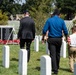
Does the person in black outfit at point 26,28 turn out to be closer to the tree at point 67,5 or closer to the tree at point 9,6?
the tree at point 9,6

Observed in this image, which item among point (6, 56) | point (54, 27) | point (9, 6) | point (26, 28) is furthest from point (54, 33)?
point (9, 6)

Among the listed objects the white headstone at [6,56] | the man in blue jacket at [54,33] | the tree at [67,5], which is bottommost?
the white headstone at [6,56]

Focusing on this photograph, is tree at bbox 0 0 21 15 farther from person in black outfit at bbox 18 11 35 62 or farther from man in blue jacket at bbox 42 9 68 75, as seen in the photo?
man in blue jacket at bbox 42 9 68 75

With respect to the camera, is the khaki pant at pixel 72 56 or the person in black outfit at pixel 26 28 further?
the person in black outfit at pixel 26 28

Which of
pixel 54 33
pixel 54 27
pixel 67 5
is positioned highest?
pixel 67 5

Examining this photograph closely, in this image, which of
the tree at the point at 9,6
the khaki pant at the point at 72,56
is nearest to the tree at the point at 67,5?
the tree at the point at 9,6

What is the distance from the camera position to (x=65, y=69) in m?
12.8

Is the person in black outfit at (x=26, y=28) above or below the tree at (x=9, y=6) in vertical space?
below

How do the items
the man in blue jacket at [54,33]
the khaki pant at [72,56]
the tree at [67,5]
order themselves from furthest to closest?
the tree at [67,5], the khaki pant at [72,56], the man in blue jacket at [54,33]

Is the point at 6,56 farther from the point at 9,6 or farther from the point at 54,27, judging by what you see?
the point at 9,6

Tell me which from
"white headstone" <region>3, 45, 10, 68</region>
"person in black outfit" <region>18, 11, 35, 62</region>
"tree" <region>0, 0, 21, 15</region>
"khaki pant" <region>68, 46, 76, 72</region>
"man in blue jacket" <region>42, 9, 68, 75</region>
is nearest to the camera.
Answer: "man in blue jacket" <region>42, 9, 68, 75</region>

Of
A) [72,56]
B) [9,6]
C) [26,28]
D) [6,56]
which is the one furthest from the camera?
[9,6]

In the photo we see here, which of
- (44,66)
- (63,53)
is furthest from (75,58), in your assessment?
(63,53)

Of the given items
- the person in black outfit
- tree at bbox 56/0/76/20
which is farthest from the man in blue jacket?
tree at bbox 56/0/76/20
